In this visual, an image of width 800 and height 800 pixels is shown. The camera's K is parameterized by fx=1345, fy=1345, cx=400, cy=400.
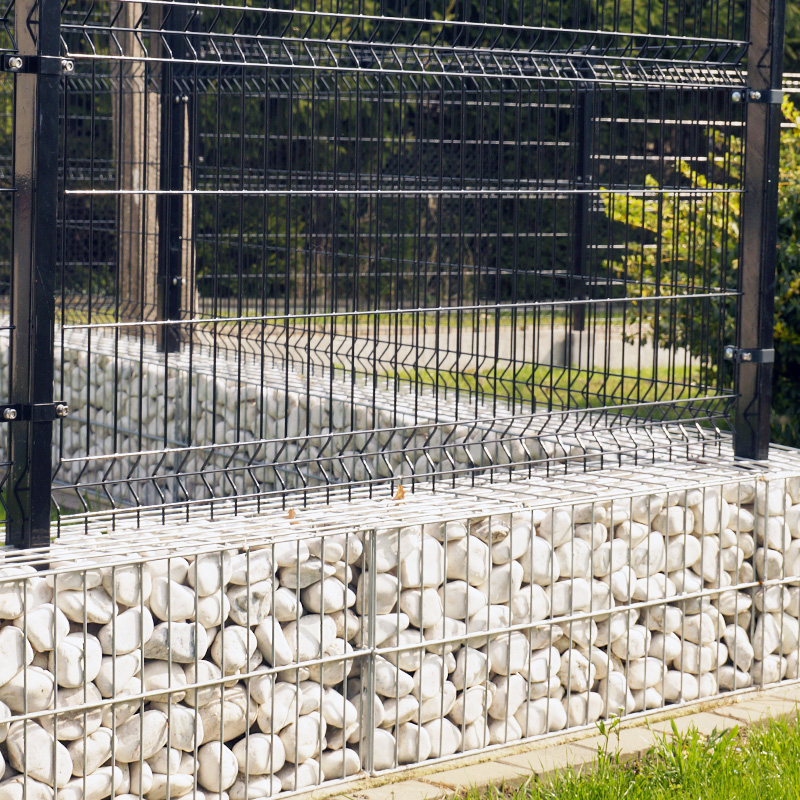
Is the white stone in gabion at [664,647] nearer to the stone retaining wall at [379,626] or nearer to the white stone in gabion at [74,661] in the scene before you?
the stone retaining wall at [379,626]

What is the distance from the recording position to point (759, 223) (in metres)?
5.35

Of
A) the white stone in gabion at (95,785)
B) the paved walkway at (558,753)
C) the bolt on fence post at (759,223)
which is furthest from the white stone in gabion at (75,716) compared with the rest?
the bolt on fence post at (759,223)

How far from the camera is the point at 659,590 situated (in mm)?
4758

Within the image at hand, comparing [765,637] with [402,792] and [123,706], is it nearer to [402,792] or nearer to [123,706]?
[402,792]

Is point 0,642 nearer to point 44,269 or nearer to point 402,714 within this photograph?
point 44,269

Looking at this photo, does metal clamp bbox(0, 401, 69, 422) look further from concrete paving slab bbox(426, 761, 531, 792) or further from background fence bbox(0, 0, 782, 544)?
concrete paving slab bbox(426, 761, 531, 792)

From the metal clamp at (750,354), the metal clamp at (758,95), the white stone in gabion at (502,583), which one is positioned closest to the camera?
the white stone in gabion at (502,583)

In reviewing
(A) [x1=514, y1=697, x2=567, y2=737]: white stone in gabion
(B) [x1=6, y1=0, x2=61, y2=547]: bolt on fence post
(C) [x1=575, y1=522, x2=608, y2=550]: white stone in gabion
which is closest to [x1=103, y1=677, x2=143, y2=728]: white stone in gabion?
(B) [x1=6, y1=0, x2=61, y2=547]: bolt on fence post

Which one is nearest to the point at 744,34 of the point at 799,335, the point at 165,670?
the point at 799,335

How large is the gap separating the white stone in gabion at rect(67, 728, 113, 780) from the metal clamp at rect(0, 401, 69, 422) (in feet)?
2.80

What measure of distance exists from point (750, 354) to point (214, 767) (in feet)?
9.19

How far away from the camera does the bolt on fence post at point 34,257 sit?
362 cm

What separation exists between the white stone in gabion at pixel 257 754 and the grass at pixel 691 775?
0.57 meters

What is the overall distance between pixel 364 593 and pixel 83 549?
33.6 inches
